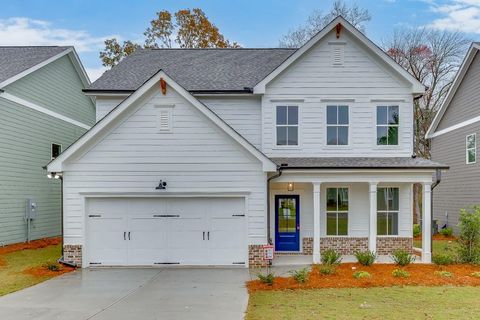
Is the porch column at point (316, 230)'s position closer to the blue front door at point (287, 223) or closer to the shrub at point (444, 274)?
the blue front door at point (287, 223)

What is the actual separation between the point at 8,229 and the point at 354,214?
44.0 ft

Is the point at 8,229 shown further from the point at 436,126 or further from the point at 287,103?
the point at 436,126

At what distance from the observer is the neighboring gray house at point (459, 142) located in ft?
63.0

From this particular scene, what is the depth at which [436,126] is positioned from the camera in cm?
2388

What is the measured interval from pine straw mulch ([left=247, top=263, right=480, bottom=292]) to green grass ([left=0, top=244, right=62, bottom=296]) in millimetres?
5706

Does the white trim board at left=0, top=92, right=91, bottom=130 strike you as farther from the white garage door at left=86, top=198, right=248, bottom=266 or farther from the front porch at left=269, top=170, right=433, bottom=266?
the front porch at left=269, top=170, right=433, bottom=266

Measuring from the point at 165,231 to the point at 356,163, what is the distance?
6.52 m

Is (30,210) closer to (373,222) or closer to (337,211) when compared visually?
(337,211)

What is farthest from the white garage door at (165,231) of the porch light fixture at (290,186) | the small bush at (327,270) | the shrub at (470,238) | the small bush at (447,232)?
the small bush at (447,232)

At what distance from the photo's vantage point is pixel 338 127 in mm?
14812

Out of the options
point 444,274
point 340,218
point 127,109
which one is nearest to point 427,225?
point 444,274

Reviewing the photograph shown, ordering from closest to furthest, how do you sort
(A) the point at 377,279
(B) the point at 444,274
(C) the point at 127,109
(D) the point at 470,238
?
(A) the point at 377,279 → (B) the point at 444,274 → (D) the point at 470,238 → (C) the point at 127,109

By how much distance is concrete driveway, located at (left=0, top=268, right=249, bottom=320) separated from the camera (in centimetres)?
793

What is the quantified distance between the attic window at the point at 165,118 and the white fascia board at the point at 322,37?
3.29 metres
